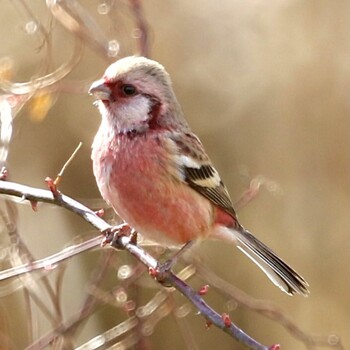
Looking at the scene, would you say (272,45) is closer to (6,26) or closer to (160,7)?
(160,7)

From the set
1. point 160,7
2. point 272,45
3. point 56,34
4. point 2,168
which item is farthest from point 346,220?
point 2,168

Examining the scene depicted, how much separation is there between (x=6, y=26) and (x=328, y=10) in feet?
9.94

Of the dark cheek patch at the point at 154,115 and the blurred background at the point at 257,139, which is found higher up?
the blurred background at the point at 257,139

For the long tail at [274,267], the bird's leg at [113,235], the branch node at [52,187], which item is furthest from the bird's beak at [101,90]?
the long tail at [274,267]

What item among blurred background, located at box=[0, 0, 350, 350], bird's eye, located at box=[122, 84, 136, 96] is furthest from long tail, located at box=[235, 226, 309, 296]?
blurred background, located at box=[0, 0, 350, 350]

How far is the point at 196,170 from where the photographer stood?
17.2ft

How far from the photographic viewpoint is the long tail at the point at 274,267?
5445 mm

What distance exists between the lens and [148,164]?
4914 millimetres

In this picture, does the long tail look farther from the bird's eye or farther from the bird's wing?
the bird's eye

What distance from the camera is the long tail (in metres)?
5.45

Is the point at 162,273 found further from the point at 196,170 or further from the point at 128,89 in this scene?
the point at 128,89

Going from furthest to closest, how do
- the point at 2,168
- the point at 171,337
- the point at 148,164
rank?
the point at 171,337
the point at 148,164
the point at 2,168

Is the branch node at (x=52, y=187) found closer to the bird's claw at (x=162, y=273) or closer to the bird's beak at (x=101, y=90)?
the bird's claw at (x=162, y=273)

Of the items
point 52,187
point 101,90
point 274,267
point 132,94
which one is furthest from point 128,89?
point 274,267
